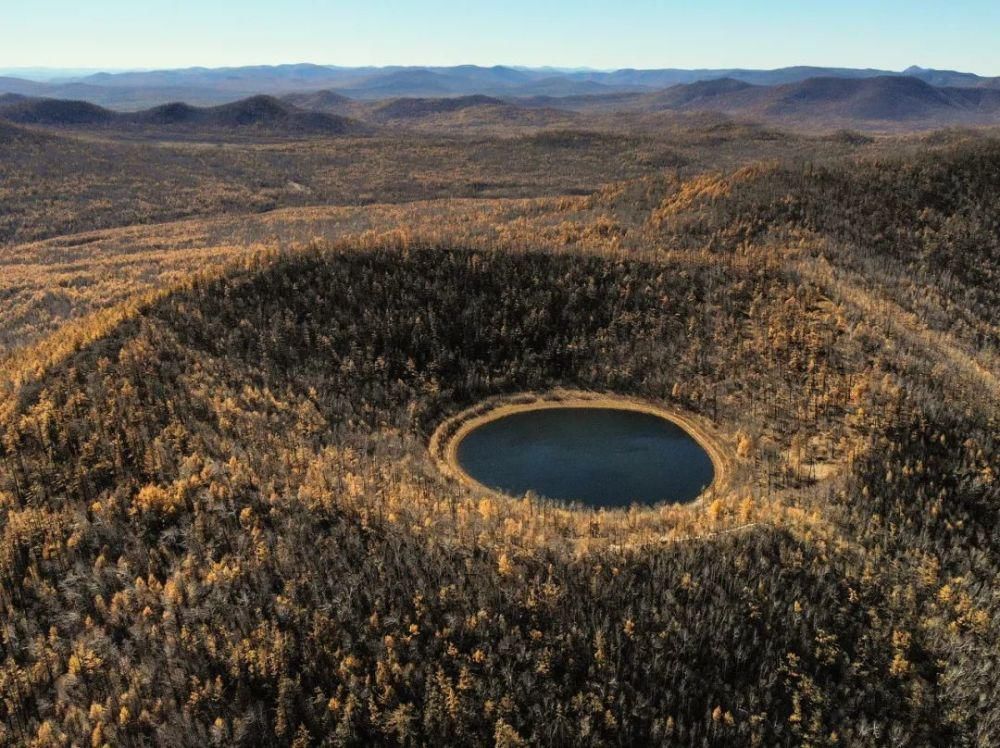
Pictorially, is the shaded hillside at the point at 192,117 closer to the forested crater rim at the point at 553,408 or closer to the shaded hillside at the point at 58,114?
the shaded hillside at the point at 58,114

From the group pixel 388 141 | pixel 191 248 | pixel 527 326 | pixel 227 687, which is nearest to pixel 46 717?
pixel 227 687

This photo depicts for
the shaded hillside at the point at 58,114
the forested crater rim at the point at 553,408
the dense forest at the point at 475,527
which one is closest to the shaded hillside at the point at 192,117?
the shaded hillside at the point at 58,114

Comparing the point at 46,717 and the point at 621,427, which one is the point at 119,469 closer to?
the point at 46,717

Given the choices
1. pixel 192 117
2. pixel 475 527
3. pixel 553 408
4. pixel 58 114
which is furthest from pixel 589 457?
pixel 58 114

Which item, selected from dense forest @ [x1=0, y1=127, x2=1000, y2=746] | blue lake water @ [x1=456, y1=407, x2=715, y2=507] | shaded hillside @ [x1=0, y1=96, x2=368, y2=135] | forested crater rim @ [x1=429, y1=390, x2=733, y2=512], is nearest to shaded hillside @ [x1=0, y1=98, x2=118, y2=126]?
shaded hillside @ [x1=0, y1=96, x2=368, y2=135]

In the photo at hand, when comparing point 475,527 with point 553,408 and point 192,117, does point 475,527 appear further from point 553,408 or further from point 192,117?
point 192,117

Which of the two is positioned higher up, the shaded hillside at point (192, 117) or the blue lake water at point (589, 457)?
the shaded hillside at point (192, 117)

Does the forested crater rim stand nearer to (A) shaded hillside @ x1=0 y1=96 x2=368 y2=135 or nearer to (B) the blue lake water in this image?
(B) the blue lake water
